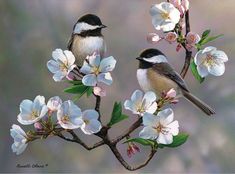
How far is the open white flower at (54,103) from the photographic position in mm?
1151

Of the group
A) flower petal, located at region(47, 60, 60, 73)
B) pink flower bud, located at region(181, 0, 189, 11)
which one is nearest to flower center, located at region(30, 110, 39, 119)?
flower petal, located at region(47, 60, 60, 73)

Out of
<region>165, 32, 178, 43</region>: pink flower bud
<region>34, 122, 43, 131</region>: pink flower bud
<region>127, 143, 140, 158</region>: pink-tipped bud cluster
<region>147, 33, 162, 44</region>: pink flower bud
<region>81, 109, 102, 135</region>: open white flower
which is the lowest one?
<region>127, 143, 140, 158</region>: pink-tipped bud cluster

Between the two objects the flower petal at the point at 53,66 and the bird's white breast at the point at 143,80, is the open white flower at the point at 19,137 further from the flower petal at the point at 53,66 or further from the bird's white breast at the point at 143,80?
the bird's white breast at the point at 143,80

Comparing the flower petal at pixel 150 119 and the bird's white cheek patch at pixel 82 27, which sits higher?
the bird's white cheek patch at pixel 82 27

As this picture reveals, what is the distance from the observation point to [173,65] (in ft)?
4.05

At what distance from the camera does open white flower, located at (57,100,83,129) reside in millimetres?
1146

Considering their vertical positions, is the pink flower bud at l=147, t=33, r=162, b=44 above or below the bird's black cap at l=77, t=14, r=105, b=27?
below

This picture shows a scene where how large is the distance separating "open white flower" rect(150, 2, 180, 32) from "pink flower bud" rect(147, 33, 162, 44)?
3 cm

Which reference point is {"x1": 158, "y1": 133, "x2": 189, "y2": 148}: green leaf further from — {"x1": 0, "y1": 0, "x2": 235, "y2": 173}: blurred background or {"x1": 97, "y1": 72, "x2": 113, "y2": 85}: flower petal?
{"x1": 97, "y1": 72, "x2": 113, "y2": 85}: flower petal

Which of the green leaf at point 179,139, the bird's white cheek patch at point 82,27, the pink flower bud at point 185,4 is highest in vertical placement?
the pink flower bud at point 185,4

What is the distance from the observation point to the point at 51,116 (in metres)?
1.15

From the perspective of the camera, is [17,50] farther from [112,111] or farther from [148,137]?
[148,137]

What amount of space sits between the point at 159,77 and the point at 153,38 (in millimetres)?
110

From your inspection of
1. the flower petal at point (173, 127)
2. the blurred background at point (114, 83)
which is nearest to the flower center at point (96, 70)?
the blurred background at point (114, 83)
